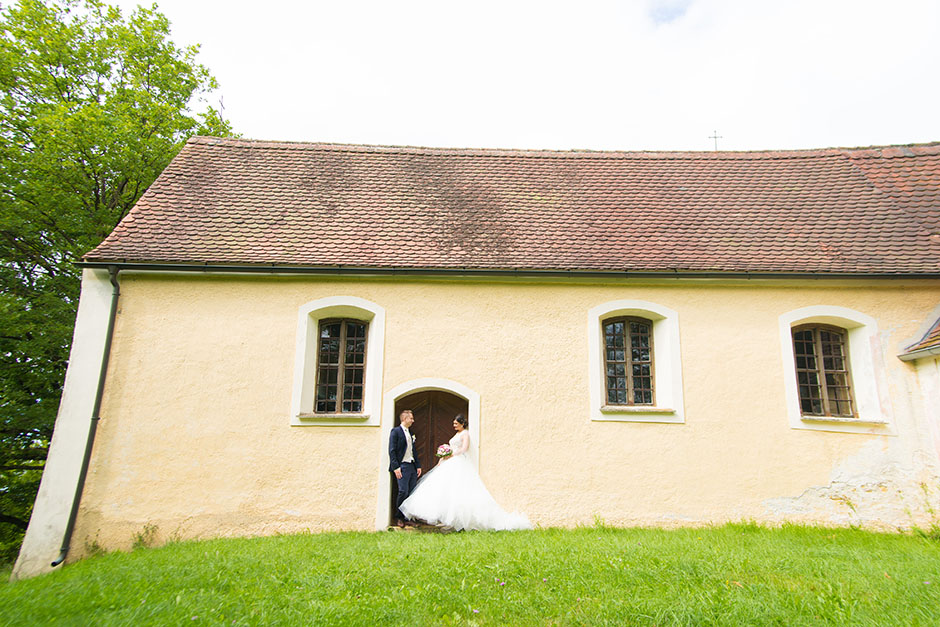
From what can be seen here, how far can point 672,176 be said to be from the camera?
11.5 meters

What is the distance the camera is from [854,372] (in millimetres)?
8602

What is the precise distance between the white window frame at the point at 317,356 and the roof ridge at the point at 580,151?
193 inches

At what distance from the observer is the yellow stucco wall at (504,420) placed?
25.5 ft

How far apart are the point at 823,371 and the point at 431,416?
258 inches

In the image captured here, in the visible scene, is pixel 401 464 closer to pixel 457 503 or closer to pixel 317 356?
pixel 457 503

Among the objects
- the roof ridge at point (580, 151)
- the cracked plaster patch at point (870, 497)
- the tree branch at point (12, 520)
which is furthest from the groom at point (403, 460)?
the tree branch at point (12, 520)

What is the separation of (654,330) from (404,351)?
4.20 m

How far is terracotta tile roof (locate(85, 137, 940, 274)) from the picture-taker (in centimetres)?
877

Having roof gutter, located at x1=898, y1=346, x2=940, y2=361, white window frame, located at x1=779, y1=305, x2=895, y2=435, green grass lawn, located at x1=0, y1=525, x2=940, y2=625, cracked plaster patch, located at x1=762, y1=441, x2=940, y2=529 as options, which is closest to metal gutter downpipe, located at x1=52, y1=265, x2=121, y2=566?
green grass lawn, located at x1=0, y1=525, x2=940, y2=625

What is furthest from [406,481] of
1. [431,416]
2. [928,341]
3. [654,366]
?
[928,341]

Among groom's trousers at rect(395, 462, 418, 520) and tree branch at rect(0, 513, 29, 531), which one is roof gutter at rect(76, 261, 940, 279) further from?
tree branch at rect(0, 513, 29, 531)

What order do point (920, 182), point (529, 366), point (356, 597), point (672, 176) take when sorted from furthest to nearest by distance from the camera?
point (672, 176) → point (920, 182) → point (529, 366) → point (356, 597)

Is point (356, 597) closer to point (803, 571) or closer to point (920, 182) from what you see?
point (803, 571)

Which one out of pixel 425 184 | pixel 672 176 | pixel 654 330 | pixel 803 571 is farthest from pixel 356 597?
pixel 672 176
